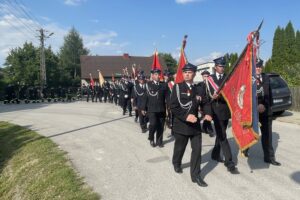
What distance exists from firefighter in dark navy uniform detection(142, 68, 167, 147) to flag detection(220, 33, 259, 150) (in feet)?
9.33

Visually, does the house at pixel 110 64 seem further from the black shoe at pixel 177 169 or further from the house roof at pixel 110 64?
the black shoe at pixel 177 169

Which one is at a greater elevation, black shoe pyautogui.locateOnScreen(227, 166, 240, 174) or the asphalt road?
black shoe pyautogui.locateOnScreen(227, 166, 240, 174)

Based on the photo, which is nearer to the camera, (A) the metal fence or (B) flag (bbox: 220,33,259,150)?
(B) flag (bbox: 220,33,259,150)

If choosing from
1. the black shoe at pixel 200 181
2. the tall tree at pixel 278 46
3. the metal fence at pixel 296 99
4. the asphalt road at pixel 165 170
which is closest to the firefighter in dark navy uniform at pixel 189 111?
the black shoe at pixel 200 181

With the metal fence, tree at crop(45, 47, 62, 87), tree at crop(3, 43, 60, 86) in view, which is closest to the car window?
the metal fence

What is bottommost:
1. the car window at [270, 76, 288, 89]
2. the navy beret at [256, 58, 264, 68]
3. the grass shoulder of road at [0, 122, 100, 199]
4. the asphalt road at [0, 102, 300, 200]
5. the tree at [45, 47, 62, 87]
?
the grass shoulder of road at [0, 122, 100, 199]

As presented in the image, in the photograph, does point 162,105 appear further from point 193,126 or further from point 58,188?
point 58,188

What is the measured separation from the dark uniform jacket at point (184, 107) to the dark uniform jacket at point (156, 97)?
2.77m

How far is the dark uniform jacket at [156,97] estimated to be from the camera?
877 centimetres

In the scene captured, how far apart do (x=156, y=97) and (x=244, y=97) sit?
3.14 metres

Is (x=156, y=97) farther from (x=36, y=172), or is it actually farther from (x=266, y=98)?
(x=36, y=172)

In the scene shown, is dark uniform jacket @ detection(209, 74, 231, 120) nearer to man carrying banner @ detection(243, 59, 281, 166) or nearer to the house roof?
man carrying banner @ detection(243, 59, 281, 166)

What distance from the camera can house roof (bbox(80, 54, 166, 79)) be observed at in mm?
59969

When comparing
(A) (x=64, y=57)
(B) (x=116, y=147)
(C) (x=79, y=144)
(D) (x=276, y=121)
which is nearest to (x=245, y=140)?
(B) (x=116, y=147)
